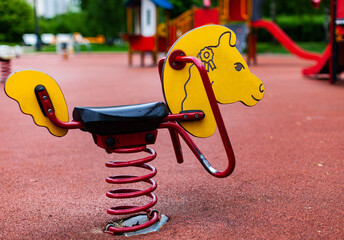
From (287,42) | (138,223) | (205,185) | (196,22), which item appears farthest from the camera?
(196,22)

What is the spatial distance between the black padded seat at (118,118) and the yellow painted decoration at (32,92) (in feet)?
0.42

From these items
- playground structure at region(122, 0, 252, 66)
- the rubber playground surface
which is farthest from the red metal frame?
playground structure at region(122, 0, 252, 66)

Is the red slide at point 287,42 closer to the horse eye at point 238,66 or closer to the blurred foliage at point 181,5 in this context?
the blurred foliage at point 181,5

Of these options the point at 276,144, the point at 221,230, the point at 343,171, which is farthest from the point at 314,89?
the point at 221,230

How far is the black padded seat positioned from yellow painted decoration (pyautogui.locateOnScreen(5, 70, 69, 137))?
13cm

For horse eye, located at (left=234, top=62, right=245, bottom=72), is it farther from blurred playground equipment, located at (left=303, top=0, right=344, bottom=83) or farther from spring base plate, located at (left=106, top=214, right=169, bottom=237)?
blurred playground equipment, located at (left=303, top=0, right=344, bottom=83)

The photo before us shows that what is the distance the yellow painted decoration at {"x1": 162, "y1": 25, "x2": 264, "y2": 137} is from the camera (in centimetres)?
279

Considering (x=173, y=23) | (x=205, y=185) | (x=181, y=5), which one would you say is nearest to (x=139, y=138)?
(x=205, y=185)

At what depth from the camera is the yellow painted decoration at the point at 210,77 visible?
2.79 metres

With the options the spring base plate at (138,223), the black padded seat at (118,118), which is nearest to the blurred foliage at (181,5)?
the spring base plate at (138,223)

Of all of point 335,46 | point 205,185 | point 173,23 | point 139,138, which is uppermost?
point 173,23

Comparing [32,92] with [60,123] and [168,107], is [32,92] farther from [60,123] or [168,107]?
[168,107]

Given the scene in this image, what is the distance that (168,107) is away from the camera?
2.81m

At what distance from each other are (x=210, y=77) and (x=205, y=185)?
104 cm
